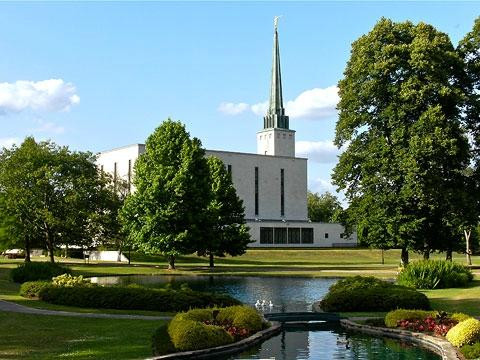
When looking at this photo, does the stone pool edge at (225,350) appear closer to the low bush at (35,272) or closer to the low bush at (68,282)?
the low bush at (68,282)

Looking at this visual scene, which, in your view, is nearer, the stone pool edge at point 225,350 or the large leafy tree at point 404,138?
the stone pool edge at point 225,350

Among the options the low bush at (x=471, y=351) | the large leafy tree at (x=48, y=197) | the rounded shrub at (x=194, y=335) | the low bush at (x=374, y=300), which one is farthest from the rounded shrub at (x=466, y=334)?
the large leafy tree at (x=48, y=197)

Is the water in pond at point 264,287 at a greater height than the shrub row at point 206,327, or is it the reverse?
the shrub row at point 206,327

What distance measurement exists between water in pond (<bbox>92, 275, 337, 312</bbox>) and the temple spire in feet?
347

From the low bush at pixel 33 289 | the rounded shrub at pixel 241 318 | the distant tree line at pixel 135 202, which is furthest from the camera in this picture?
the distant tree line at pixel 135 202

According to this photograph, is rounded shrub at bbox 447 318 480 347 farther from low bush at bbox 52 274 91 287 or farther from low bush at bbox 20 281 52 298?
low bush at bbox 20 281 52 298

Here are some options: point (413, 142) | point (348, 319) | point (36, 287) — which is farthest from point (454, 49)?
point (36, 287)

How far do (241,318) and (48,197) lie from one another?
48.9 metres

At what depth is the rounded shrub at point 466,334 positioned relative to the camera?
685 inches

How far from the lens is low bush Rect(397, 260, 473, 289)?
119ft

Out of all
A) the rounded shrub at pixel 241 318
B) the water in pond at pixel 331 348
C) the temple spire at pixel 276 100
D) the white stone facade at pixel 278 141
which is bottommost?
the water in pond at pixel 331 348

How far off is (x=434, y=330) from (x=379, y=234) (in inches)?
1065

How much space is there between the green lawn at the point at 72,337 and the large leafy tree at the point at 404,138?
94.1ft

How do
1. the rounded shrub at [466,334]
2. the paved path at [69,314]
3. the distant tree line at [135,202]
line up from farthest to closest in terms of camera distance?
the distant tree line at [135,202], the paved path at [69,314], the rounded shrub at [466,334]
